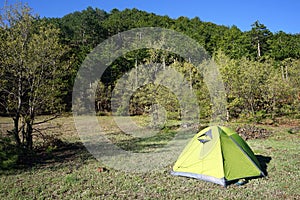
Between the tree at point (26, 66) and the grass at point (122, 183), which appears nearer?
the grass at point (122, 183)

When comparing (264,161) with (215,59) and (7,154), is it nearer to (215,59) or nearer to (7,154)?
(7,154)

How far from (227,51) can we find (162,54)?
20.9 meters

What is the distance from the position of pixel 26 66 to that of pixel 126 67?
24107mm

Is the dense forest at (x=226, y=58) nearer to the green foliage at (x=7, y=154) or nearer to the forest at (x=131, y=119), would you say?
the forest at (x=131, y=119)

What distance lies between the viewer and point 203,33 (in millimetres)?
43156

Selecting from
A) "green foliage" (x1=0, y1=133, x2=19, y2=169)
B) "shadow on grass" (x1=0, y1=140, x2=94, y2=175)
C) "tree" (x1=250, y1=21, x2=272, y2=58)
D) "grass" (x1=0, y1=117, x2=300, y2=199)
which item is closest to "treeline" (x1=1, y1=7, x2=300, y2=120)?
"tree" (x1=250, y1=21, x2=272, y2=58)

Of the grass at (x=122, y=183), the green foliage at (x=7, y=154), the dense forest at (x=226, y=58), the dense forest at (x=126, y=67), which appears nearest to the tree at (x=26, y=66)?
the dense forest at (x=126, y=67)

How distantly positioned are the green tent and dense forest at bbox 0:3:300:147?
599cm

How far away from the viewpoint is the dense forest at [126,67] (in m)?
9.60

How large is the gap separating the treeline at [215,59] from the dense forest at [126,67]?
67 mm

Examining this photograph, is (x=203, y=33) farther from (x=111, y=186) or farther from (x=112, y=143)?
(x=111, y=186)

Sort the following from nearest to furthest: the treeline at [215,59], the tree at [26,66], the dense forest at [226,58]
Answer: the tree at [26,66]
the treeline at [215,59]
the dense forest at [226,58]

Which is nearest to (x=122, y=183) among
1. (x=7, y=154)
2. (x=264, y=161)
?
(x=7, y=154)

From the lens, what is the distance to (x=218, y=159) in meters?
6.52
